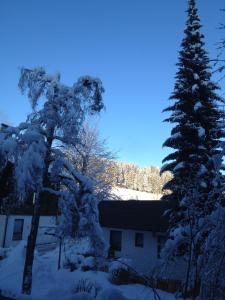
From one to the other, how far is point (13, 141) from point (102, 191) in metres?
23.1

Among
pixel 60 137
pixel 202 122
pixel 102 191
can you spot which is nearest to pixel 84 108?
pixel 60 137

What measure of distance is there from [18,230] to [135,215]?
11.7 m

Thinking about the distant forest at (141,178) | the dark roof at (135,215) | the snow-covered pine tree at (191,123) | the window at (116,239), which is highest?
the distant forest at (141,178)

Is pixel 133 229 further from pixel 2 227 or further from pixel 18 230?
pixel 18 230

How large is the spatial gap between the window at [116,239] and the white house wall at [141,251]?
480mm

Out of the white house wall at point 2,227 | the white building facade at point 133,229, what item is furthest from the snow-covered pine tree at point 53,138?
the white house wall at point 2,227

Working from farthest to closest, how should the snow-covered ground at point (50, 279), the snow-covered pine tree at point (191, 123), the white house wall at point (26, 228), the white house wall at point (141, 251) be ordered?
the white house wall at point (26, 228)
the white house wall at point (141, 251)
the snow-covered pine tree at point (191, 123)
the snow-covered ground at point (50, 279)

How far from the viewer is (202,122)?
17.8 m

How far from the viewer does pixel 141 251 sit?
23297 mm

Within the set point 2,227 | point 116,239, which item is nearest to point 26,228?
point 2,227

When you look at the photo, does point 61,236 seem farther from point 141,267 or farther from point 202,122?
point 141,267

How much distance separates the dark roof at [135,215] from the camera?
2219 centimetres

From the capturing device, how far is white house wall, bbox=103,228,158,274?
74.2 feet

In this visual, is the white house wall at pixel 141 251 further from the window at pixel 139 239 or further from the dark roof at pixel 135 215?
the dark roof at pixel 135 215
